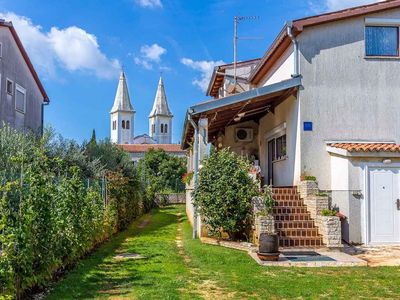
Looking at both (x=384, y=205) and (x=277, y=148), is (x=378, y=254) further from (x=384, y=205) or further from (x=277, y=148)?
(x=277, y=148)

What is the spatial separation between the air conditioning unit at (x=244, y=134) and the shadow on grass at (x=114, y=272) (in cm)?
863

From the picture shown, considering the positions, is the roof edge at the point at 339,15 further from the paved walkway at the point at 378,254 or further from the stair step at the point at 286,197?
the paved walkway at the point at 378,254

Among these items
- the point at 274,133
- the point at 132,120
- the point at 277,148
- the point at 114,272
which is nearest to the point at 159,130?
the point at 132,120

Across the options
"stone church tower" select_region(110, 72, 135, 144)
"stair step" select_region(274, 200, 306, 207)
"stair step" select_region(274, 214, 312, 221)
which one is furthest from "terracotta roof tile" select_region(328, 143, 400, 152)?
"stone church tower" select_region(110, 72, 135, 144)

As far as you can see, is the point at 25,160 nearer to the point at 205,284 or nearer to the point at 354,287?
the point at 205,284

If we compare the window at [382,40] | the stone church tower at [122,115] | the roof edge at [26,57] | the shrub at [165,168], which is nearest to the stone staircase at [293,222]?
the window at [382,40]

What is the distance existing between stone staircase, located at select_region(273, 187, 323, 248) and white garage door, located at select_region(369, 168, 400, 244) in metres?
1.98

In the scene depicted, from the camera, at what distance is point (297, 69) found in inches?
594

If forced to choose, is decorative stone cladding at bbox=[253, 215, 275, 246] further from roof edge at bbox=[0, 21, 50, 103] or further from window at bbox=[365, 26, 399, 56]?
roof edge at bbox=[0, 21, 50, 103]

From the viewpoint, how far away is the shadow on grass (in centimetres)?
789

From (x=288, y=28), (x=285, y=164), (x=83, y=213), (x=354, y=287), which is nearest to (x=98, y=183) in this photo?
(x=83, y=213)

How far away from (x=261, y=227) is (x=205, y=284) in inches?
171

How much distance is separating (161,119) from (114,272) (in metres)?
112

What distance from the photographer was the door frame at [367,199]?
13711 mm
